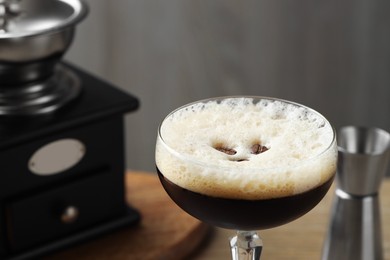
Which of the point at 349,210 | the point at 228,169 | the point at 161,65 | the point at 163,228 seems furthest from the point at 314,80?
the point at 228,169

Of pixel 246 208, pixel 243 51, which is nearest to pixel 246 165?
pixel 246 208

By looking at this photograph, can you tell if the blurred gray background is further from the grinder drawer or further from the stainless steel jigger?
the stainless steel jigger

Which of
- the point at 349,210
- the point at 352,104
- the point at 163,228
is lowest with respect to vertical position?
the point at 352,104

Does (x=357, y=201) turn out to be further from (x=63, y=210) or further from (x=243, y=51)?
(x=243, y=51)

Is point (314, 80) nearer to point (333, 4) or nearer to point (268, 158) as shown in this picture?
point (333, 4)

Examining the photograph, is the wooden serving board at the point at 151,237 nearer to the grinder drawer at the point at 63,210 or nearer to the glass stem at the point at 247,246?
the grinder drawer at the point at 63,210

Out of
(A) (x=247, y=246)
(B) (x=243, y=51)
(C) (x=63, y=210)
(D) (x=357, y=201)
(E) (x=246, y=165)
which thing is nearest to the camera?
(E) (x=246, y=165)
